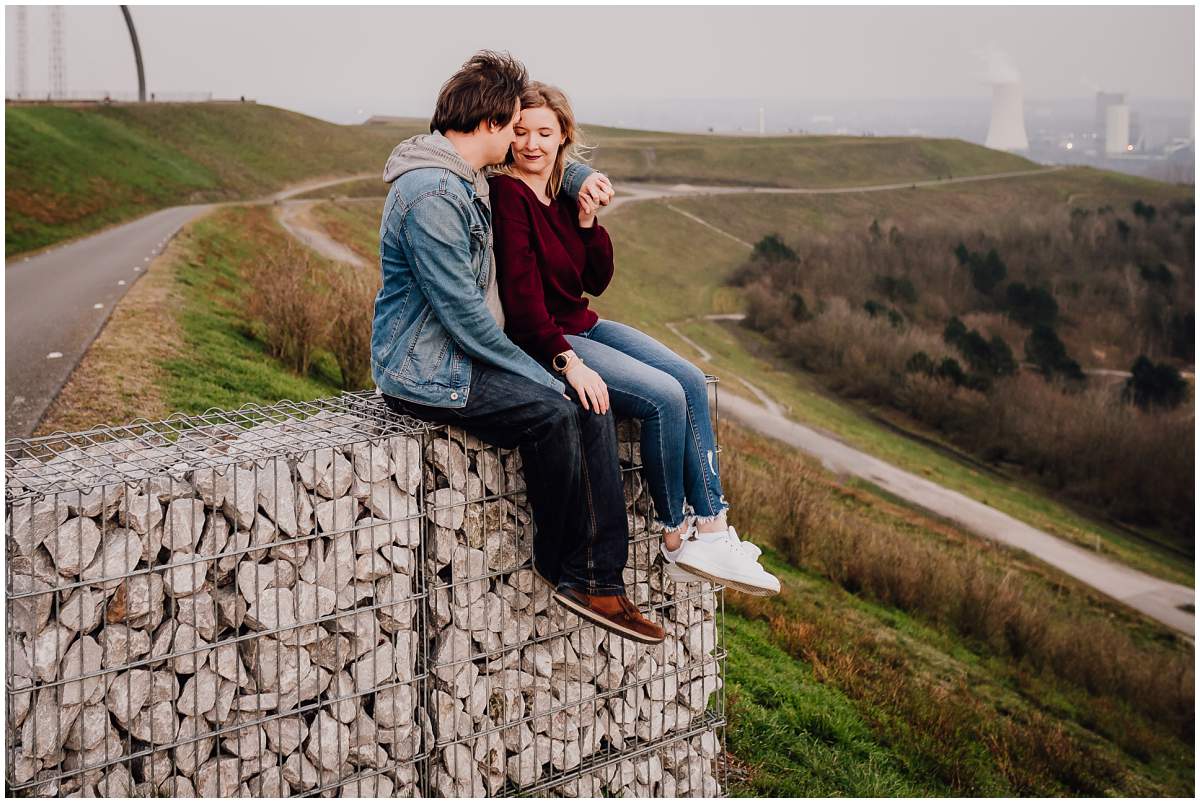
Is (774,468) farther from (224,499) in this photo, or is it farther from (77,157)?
(77,157)

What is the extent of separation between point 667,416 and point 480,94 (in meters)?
1.32

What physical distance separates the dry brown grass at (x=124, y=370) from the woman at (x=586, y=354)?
6.09 meters

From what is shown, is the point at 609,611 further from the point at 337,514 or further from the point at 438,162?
the point at 438,162

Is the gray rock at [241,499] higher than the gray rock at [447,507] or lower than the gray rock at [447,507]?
higher

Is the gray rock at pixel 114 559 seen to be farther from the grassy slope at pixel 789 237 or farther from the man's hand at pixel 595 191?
A: the grassy slope at pixel 789 237

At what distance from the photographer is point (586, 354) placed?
4.09 m

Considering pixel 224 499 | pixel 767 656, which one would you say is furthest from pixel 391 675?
pixel 767 656

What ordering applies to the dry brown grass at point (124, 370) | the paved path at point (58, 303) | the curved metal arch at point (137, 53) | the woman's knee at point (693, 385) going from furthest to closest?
the curved metal arch at point (137, 53), the paved path at point (58, 303), the dry brown grass at point (124, 370), the woman's knee at point (693, 385)

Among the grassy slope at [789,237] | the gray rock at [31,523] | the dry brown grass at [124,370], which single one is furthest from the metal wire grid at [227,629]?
the grassy slope at [789,237]

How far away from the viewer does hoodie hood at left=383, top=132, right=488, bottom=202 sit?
3723 millimetres

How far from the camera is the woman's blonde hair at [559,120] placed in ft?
13.3

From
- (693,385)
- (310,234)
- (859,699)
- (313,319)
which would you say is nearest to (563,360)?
(693,385)

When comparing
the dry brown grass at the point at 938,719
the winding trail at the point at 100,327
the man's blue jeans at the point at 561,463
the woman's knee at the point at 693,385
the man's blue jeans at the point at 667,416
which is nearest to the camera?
the man's blue jeans at the point at 561,463

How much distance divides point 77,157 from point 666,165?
4052 centimetres
